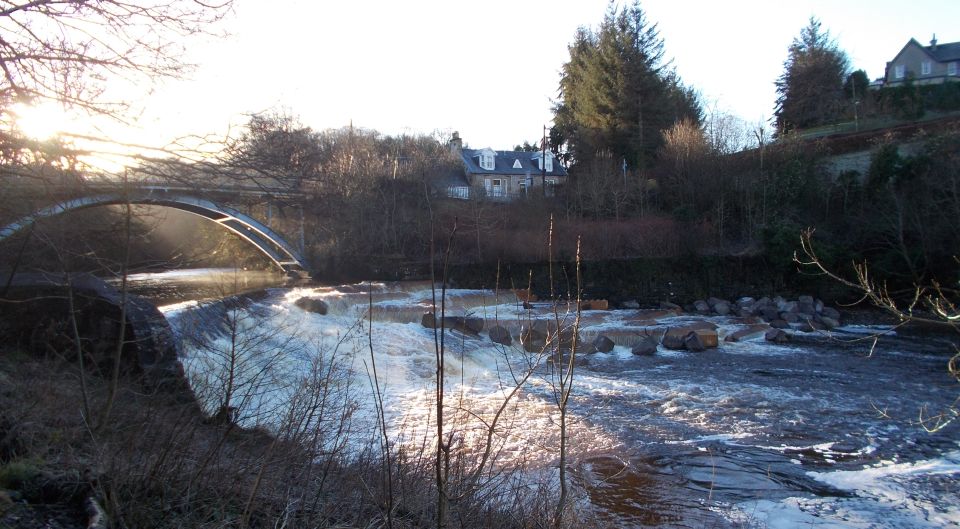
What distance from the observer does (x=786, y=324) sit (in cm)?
1975

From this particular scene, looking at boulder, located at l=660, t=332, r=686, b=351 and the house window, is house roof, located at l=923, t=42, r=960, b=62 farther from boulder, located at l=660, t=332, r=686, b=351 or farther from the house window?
boulder, located at l=660, t=332, r=686, b=351

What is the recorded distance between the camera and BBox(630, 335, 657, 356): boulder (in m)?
16.3

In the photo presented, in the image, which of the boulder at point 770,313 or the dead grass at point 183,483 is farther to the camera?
the boulder at point 770,313

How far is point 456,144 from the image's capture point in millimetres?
52281

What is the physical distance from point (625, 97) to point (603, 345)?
2316 cm

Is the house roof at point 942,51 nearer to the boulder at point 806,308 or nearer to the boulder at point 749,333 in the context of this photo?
the boulder at point 806,308

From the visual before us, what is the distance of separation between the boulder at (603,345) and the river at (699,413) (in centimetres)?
19

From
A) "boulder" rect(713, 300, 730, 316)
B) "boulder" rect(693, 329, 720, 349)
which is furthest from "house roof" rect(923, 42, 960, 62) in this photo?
"boulder" rect(693, 329, 720, 349)

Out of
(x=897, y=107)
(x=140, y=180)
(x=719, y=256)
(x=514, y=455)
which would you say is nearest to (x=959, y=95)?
(x=897, y=107)

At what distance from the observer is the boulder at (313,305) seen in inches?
713

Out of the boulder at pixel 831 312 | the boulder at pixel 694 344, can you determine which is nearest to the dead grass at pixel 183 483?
the boulder at pixel 694 344

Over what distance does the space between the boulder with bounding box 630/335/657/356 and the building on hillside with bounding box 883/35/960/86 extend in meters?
41.3

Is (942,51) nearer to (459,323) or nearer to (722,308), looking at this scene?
(722,308)

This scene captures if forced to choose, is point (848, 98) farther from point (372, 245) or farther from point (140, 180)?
point (140, 180)
